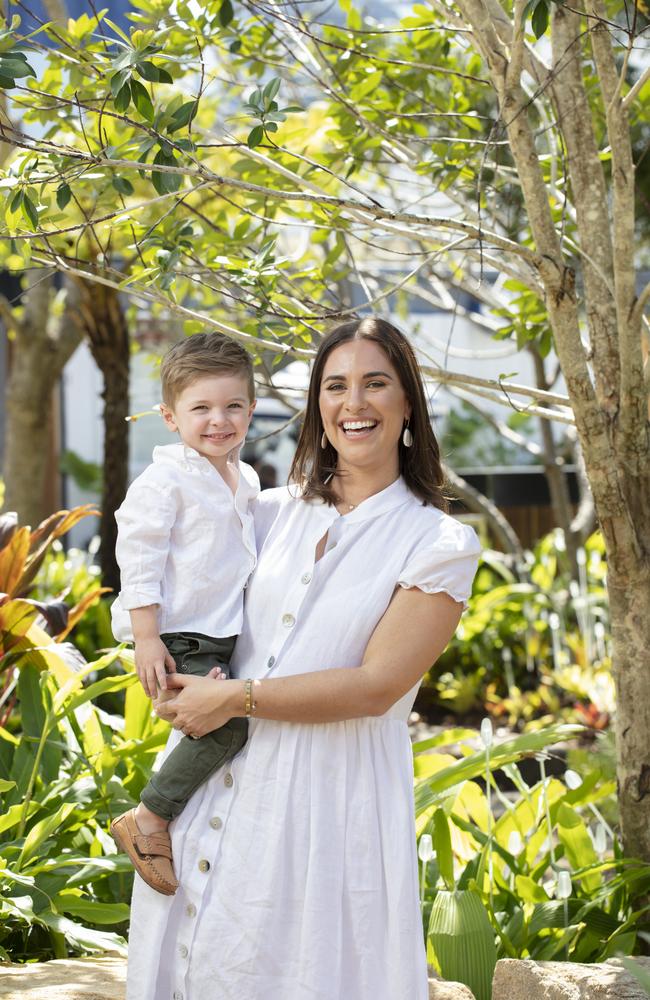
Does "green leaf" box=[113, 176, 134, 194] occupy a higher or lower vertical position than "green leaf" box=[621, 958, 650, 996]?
higher

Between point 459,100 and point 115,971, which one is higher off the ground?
point 459,100

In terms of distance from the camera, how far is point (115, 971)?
2.72 metres

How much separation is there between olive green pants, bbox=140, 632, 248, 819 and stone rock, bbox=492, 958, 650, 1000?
0.96m

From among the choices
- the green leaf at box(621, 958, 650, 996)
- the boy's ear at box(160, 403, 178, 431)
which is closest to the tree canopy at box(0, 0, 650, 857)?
the boy's ear at box(160, 403, 178, 431)

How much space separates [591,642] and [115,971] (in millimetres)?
5023

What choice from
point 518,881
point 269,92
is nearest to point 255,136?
point 269,92

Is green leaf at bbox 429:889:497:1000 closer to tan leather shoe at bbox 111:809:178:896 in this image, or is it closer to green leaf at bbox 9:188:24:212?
tan leather shoe at bbox 111:809:178:896

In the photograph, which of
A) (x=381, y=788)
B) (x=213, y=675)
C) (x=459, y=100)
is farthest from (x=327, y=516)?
(x=459, y=100)

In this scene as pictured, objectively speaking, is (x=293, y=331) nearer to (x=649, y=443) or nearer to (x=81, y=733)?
(x=649, y=443)

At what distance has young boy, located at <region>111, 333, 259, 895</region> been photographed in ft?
6.67

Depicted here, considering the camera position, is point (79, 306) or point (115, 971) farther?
point (79, 306)

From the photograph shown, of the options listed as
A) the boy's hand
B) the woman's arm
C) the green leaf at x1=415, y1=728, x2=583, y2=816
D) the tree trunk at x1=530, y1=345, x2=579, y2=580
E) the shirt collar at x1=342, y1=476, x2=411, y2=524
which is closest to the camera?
the woman's arm

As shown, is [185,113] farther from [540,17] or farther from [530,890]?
[530,890]

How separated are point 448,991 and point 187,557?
4.12 feet
